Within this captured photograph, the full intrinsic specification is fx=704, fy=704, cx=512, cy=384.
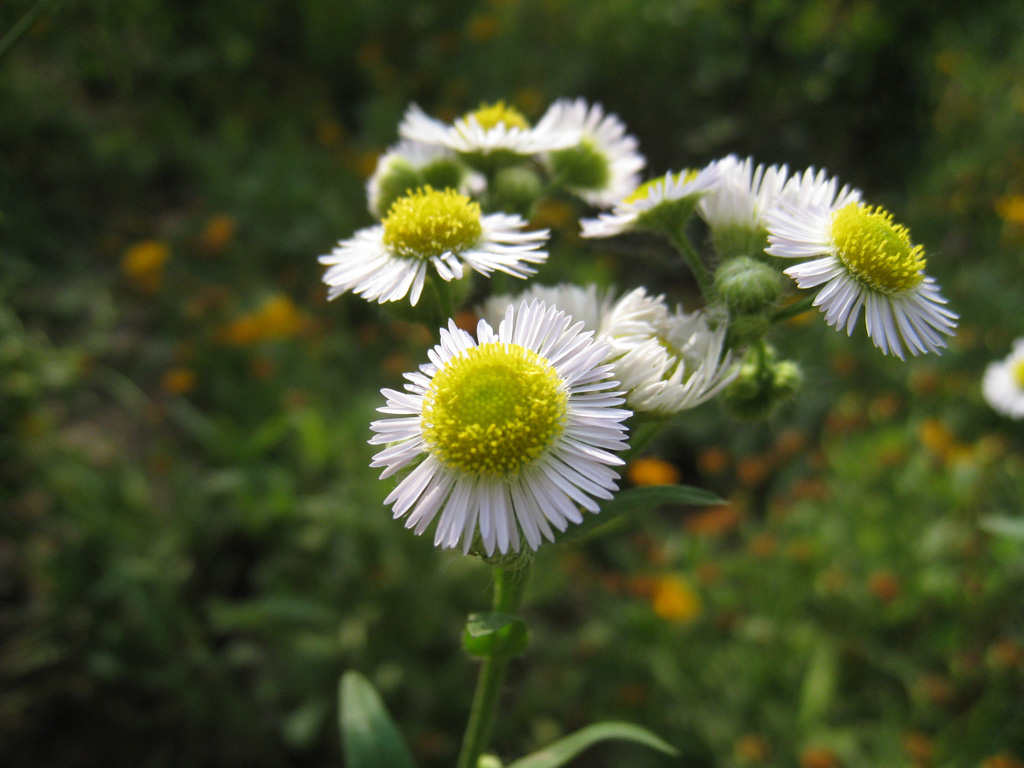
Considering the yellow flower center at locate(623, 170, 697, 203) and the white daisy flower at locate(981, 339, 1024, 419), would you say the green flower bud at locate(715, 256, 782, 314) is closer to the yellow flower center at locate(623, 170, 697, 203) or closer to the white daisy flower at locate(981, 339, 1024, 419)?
the yellow flower center at locate(623, 170, 697, 203)

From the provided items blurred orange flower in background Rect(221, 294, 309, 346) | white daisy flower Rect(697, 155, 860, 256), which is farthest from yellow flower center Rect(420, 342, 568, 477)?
blurred orange flower in background Rect(221, 294, 309, 346)

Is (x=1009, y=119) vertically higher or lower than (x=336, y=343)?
higher

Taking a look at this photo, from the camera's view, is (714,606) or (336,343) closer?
(714,606)

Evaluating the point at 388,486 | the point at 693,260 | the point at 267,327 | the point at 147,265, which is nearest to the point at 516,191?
the point at 693,260

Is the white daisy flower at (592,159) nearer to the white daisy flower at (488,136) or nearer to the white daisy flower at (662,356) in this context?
the white daisy flower at (488,136)

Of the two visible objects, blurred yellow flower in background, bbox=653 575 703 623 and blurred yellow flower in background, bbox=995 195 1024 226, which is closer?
blurred yellow flower in background, bbox=653 575 703 623

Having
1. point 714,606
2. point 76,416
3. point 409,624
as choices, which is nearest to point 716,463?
point 714,606

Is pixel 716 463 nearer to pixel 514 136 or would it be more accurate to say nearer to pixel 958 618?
pixel 958 618
